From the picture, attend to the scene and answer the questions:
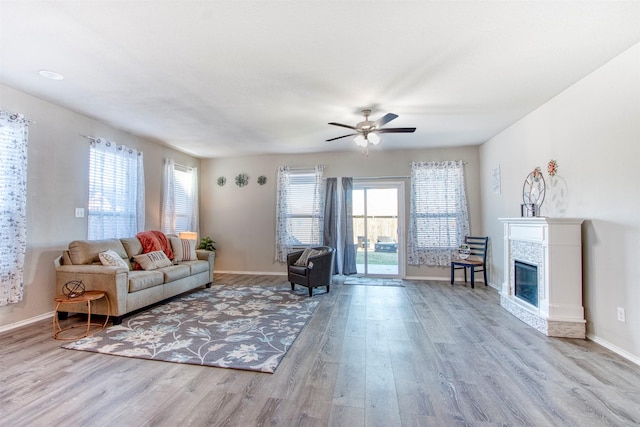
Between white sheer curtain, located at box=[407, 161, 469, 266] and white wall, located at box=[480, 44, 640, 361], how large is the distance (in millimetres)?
1988

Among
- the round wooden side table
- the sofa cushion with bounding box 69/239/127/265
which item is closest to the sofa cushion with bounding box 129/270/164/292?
the round wooden side table

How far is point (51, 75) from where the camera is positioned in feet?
9.65

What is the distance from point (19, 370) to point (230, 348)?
164 centimetres

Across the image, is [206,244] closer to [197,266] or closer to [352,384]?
[197,266]

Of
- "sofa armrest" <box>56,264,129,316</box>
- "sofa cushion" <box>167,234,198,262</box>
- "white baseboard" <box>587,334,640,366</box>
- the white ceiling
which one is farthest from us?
"sofa cushion" <box>167,234,198,262</box>

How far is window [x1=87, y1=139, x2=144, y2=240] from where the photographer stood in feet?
13.8

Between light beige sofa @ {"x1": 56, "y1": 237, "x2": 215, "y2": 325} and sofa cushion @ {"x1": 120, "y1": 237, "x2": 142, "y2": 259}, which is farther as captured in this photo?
sofa cushion @ {"x1": 120, "y1": 237, "x2": 142, "y2": 259}

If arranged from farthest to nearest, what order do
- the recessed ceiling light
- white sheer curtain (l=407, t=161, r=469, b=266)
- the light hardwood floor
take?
white sheer curtain (l=407, t=161, r=469, b=266) → the recessed ceiling light → the light hardwood floor

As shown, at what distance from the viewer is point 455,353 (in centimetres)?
267

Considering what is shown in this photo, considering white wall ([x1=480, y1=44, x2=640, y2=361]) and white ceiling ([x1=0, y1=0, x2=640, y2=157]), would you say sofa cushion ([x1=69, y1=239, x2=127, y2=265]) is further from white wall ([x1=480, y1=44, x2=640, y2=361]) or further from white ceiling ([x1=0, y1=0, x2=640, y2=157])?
white wall ([x1=480, y1=44, x2=640, y2=361])

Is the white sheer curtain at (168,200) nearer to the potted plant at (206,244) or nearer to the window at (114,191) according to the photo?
the window at (114,191)

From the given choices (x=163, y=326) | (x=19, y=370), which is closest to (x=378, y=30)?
(x=163, y=326)

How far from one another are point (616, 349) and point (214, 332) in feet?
12.8

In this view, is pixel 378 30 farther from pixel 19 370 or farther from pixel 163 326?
pixel 19 370
